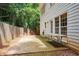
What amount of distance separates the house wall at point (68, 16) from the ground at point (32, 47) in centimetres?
24

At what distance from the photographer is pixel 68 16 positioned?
11.8ft

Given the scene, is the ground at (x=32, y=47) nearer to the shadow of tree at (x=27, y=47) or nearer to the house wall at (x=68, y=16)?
the shadow of tree at (x=27, y=47)

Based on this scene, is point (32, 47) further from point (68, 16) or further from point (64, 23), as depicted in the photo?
point (68, 16)

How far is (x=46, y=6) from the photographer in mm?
3746

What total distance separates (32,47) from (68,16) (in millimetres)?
921

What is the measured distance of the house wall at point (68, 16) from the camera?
3.38m

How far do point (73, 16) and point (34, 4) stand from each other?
0.78m

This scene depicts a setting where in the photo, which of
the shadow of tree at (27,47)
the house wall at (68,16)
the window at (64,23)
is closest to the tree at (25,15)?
the house wall at (68,16)

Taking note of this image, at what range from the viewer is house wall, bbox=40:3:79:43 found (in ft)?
11.1

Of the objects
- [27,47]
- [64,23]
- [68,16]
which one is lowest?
[27,47]

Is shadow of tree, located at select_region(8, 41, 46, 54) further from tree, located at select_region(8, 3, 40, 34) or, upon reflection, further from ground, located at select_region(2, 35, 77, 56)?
tree, located at select_region(8, 3, 40, 34)

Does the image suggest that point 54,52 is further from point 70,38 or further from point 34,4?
point 34,4

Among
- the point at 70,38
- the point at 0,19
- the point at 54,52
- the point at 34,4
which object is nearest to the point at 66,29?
the point at 70,38

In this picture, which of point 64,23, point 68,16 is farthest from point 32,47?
point 68,16
